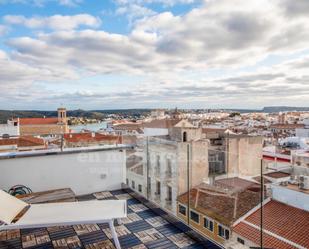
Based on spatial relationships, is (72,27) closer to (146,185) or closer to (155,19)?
(155,19)

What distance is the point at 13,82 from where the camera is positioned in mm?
18438

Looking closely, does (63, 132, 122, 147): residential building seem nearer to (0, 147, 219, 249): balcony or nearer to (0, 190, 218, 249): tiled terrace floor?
(0, 147, 219, 249): balcony

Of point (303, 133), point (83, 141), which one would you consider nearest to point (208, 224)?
point (83, 141)

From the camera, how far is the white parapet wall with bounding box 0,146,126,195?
3888mm

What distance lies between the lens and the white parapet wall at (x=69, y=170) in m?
3.89

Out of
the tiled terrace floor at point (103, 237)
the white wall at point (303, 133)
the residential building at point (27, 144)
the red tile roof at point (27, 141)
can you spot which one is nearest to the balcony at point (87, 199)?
the tiled terrace floor at point (103, 237)

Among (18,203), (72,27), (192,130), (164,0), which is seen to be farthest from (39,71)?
(18,203)

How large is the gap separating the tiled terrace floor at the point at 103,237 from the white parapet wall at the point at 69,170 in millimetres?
1260

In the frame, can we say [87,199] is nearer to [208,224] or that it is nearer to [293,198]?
[208,224]

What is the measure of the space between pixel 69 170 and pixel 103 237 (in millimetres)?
1792

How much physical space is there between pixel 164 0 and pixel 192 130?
1094 centimetres

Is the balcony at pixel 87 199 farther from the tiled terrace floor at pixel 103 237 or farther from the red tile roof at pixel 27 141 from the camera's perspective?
the red tile roof at pixel 27 141

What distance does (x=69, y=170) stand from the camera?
4.23 m

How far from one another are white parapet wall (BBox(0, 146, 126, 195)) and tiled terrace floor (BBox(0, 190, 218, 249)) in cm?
126
